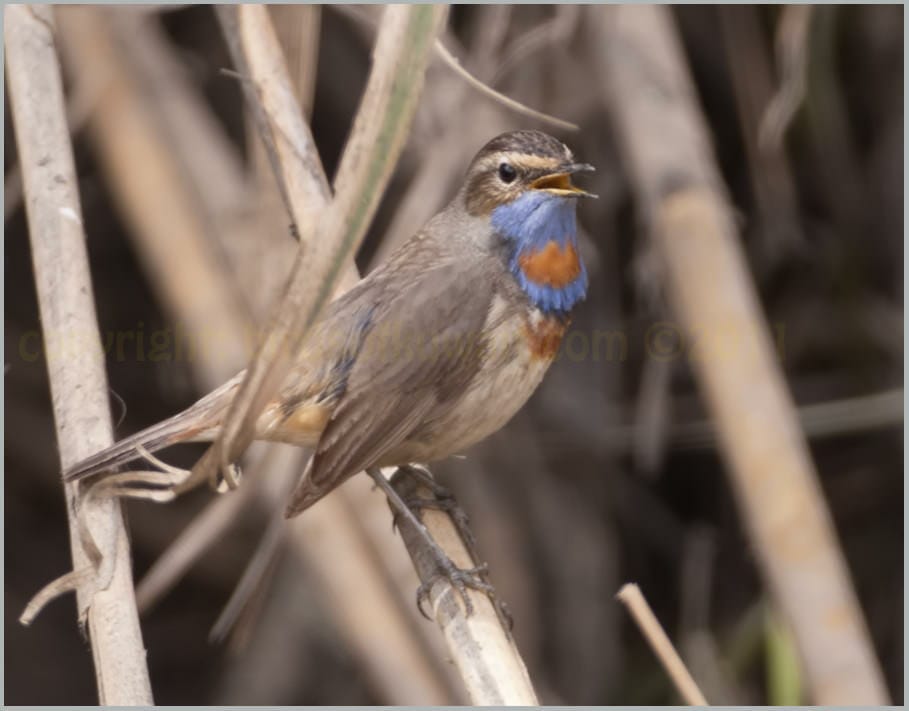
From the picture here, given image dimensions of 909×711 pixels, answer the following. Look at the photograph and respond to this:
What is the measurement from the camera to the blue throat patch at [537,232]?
115 inches

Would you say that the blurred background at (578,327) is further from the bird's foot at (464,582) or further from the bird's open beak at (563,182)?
the bird's foot at (464,582)

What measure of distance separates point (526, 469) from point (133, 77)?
1791 mm

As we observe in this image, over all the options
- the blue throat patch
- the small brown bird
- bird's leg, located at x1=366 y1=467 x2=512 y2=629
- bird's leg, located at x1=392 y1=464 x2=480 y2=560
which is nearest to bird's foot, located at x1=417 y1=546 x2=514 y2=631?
bird's leg, located at x1=366 y1=467 x2=512 y2=629

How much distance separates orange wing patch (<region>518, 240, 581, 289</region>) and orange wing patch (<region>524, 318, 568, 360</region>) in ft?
0.29

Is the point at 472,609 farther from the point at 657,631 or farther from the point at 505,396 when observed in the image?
the point at 505,396

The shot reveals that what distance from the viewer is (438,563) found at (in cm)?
266

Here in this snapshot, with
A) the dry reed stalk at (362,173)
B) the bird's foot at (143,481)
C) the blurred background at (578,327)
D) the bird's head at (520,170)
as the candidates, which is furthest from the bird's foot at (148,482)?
the blurred background at (578,327)

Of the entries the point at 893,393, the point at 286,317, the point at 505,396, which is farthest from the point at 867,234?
the point at 286,317

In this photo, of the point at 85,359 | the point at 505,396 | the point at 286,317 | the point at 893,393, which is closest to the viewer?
the point at 286,317

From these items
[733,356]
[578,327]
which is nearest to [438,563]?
[733,356]

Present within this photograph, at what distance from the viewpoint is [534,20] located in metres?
3.95

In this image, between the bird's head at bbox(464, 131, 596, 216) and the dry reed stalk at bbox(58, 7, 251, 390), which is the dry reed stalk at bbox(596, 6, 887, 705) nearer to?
the bird's head at bbox(464, 131, 596, 216)

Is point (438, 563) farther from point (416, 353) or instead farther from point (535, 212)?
point (535, 212)

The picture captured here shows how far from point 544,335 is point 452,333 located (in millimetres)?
224
